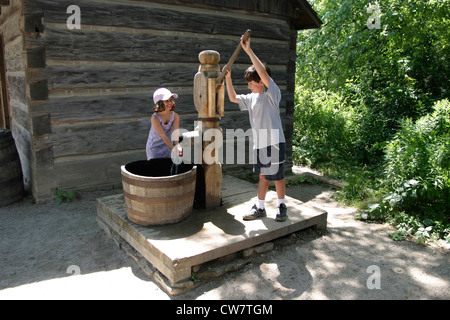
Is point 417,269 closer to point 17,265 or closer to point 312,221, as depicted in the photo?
point 312,221

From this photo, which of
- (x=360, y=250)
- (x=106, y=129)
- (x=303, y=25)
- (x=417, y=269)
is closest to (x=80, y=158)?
(x=106, y=129)

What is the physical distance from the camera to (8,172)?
5023 millimetres

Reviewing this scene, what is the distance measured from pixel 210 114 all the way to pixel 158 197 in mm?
1125

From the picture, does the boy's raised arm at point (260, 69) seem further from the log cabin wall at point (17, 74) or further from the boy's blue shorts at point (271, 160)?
the log cabin wall at point (17, 74)

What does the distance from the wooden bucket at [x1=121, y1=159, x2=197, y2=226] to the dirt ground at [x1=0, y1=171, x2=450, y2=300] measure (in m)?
A: 0.51

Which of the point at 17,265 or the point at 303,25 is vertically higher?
the point at 303,25

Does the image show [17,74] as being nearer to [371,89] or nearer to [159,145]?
[159,145]

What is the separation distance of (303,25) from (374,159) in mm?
3152

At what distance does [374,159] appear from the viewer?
763cm

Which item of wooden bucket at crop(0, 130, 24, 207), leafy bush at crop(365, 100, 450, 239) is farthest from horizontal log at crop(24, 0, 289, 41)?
leafy bush at crop(365, 100, 450, 239)

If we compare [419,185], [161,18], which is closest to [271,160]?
[419,185]

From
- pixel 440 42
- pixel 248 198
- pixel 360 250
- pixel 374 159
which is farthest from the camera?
pixel 440 42

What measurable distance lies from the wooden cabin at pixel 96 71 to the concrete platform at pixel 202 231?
3.91 feet

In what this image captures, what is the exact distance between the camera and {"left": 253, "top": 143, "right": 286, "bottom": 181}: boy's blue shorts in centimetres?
375
